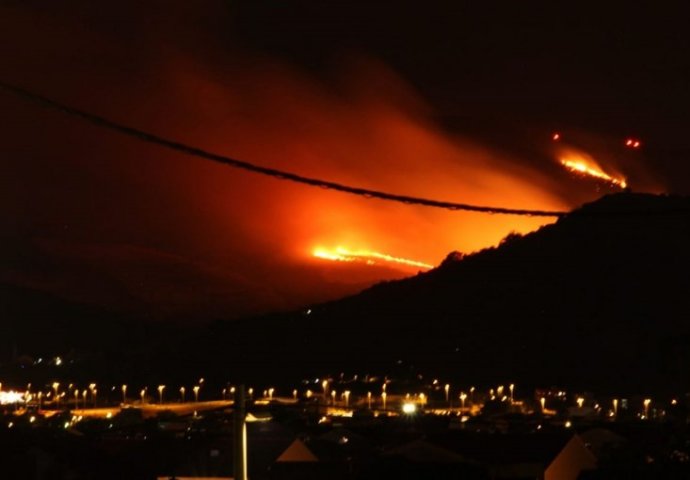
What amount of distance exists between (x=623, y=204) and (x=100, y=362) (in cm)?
2505

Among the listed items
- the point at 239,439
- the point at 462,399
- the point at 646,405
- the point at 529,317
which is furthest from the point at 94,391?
the point at 239,439

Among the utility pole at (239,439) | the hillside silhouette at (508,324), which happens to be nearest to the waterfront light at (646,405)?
the hillside silhouette at (508,324)

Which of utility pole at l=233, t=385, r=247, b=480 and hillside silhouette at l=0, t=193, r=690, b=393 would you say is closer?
utility pole at l=233, t=385, r=247, b=480

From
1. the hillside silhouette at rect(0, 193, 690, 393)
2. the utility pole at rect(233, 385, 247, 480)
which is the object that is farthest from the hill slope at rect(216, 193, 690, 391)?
the utility pole at rect(233, 385, 247, 480)

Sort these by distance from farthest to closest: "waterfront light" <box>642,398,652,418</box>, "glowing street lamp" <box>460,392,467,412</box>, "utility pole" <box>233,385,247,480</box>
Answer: "glowing street lamp" <box>460,392,467,412</box> → "waterfront light" <box>642,398,652,418</box> → "utility pole" <box>233,385,247,480</box>

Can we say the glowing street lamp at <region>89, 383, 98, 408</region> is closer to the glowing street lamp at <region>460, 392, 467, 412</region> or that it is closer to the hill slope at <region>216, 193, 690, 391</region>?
the hill slope at <region>216, 193, 690, 391</region>

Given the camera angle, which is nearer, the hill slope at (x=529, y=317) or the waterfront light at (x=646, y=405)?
the waterfront light at (x=646, y=405)

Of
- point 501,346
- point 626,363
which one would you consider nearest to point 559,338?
point 501,346

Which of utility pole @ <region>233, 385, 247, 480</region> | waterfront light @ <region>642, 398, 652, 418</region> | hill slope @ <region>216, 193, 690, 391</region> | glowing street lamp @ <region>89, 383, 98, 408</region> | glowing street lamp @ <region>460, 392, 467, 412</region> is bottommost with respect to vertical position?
utility pole @ <region>233, 385, 247, 480</region>

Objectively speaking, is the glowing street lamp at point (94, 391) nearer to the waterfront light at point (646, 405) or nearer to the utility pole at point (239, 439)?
the waterfront light at point (646, 405)

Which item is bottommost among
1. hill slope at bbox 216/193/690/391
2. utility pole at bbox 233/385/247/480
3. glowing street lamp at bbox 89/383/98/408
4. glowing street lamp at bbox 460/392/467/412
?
utility pole at bbox 233/385/247/480

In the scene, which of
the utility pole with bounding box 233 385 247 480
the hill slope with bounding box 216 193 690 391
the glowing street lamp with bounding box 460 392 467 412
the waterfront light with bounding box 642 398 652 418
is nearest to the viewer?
the utility pole with bounding box 233 385 247 480

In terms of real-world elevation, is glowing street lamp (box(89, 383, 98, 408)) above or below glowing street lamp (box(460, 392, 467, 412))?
above

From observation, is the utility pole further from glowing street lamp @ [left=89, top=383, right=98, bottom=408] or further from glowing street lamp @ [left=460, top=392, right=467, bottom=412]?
glowing street lamp @ [left=89, top=383, right=98, bottom=408]
